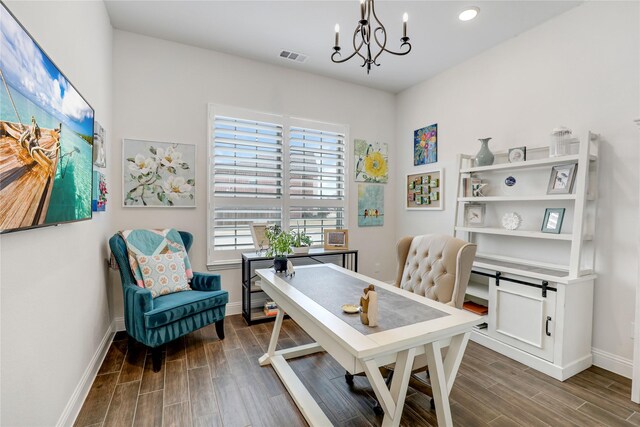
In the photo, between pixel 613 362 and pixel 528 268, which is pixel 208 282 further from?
pixel 613 362

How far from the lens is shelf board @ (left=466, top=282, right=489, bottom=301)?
2922 millimetres

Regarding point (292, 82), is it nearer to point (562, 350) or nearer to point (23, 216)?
point (23, 216)

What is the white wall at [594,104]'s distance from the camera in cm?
238

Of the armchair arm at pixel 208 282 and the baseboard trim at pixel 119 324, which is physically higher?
the armchair arm at pixel 208 282

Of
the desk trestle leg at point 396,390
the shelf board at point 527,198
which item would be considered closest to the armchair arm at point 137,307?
the desk trestle leg at point 396,390

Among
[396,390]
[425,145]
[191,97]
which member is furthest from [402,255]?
[191,97]

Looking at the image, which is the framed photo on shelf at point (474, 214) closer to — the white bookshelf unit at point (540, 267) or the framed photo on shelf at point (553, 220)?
the white bookshelf unit at point (540, 267)

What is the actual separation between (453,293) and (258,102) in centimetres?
304

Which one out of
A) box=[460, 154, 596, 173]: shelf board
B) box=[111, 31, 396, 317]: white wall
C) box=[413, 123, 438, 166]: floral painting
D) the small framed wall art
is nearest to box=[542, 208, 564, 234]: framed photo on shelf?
box=[460, 154, 596, 173]: shelf board

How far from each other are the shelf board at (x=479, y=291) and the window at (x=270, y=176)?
183 cm

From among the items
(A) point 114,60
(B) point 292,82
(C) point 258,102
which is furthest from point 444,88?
(A) point 114,60

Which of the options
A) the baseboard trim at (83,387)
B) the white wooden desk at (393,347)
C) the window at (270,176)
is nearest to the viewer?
the white wooden desk at (393,347)

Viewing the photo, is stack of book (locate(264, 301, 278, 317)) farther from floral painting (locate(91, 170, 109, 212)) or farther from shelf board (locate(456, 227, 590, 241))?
shelf board (locate(456, 227, 590, 241))

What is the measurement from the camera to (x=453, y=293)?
2012 mm
